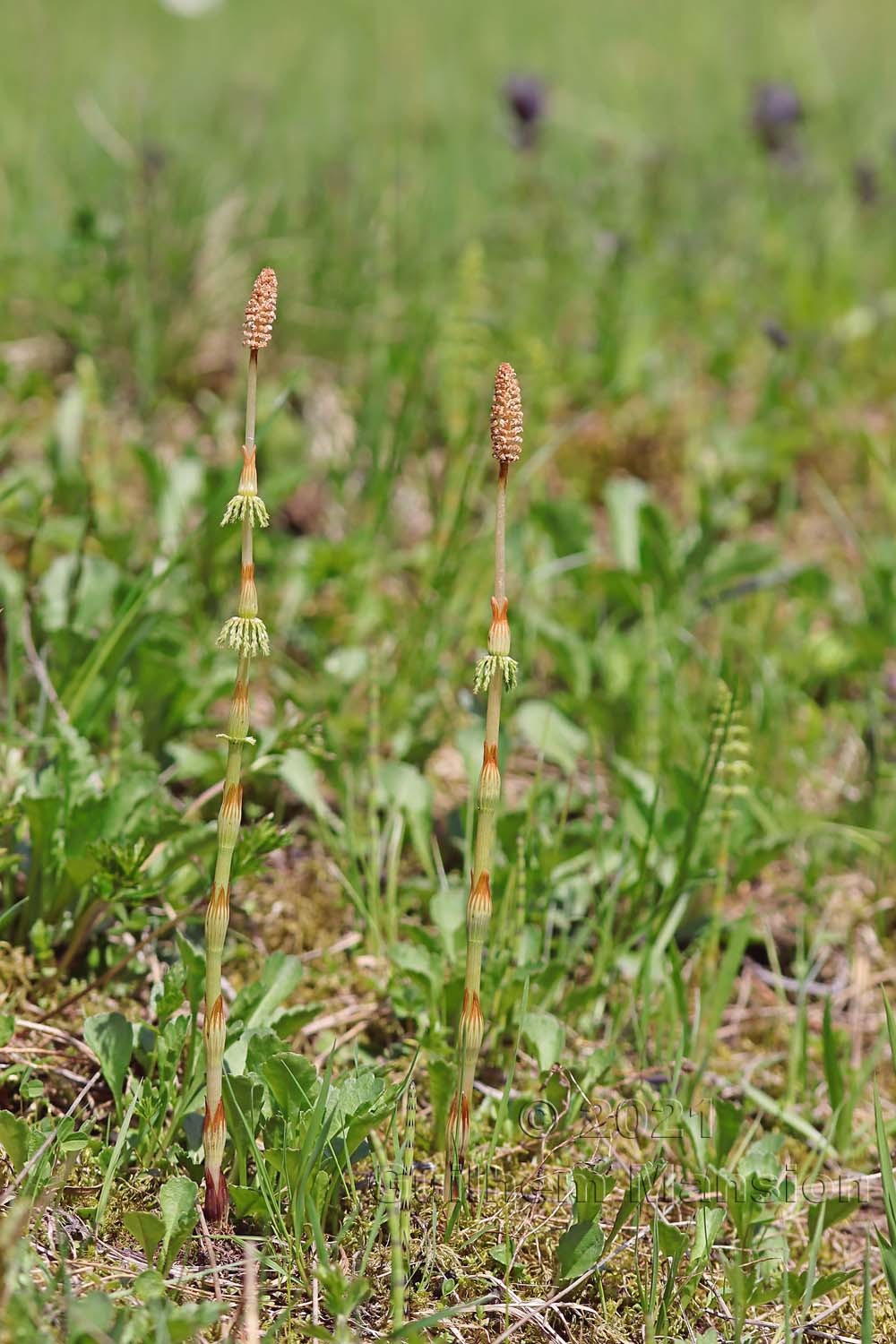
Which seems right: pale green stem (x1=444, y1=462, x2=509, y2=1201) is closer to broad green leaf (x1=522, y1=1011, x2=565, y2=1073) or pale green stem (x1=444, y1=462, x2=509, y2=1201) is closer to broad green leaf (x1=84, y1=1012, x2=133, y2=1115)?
broad green leaf (x1=522, y1=1011, x2=565, y2=1073)

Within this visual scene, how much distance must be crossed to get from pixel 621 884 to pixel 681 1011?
0.35 meters

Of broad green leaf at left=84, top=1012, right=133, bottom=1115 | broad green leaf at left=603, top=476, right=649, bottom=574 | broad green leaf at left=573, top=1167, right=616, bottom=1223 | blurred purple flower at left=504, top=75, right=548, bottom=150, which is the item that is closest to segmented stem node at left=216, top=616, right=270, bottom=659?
broad green leaf at left=84, top=1012, right=133, bottom=1115

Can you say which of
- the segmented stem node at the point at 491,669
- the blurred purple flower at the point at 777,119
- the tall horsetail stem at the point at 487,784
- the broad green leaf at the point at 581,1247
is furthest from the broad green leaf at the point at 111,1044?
the blurred purple flower at the point at 777,119

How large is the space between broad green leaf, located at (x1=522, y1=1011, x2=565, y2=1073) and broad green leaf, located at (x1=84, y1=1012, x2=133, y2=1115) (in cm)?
52

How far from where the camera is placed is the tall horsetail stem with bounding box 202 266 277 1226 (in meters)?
1.24

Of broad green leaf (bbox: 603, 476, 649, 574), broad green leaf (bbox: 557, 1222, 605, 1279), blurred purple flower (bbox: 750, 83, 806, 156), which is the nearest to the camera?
broad green leaf (bbox: 557, 1222, 605, 1279)

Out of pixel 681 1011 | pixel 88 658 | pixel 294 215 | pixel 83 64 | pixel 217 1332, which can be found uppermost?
pixel 83 64

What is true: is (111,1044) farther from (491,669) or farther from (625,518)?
(625,518)

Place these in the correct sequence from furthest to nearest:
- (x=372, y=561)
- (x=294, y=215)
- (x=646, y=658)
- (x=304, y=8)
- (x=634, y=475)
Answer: (x=304, y=8)
(x=294, y=215)
(x=634, y=475)
(x=372, y=561)
(x=646, y=658)

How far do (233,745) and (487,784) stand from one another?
27 cm

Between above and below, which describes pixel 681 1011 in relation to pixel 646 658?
below

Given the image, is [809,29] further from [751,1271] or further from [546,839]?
[751,1271]

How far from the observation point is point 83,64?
5496 millimetres

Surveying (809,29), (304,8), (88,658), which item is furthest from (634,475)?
(304,8)
